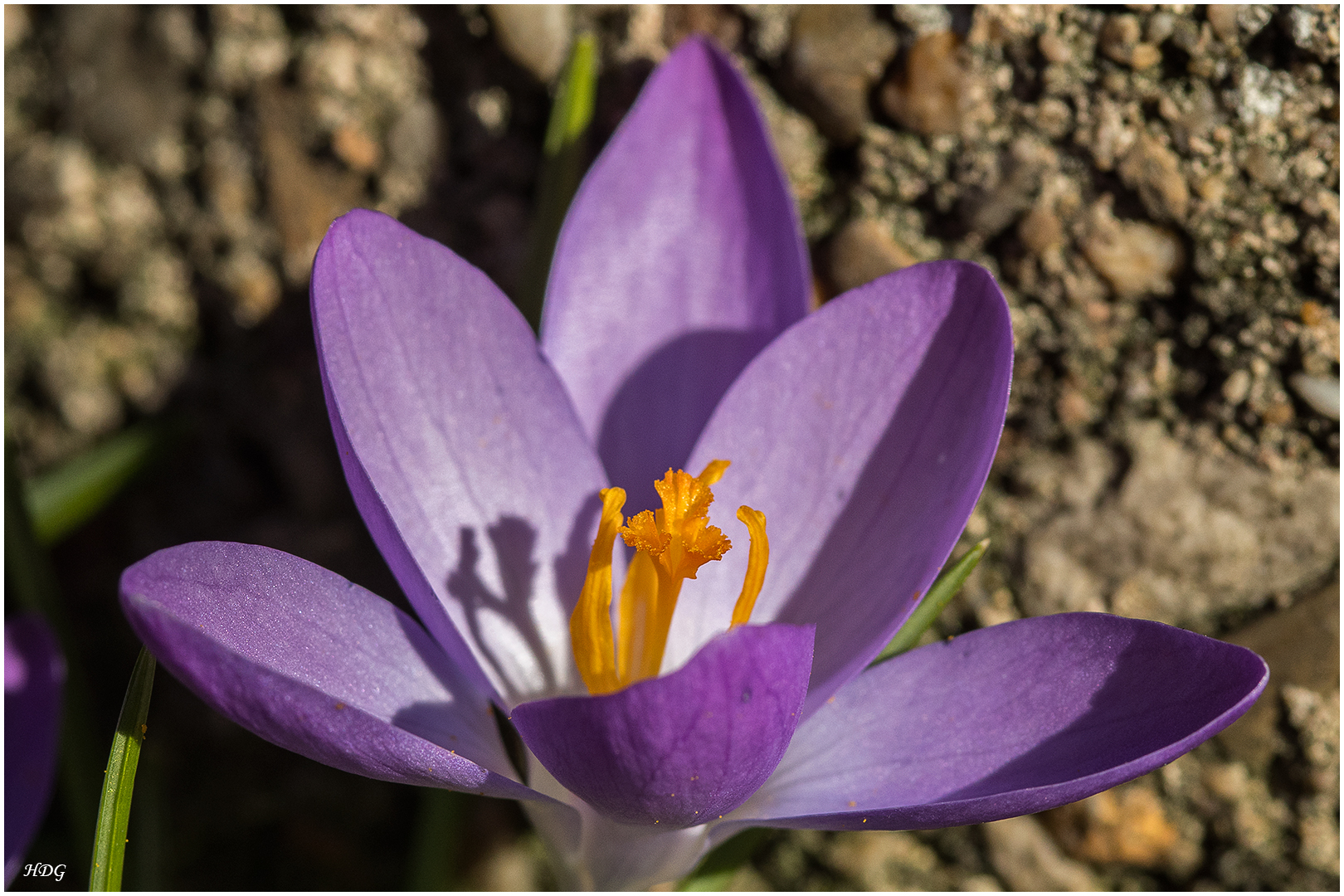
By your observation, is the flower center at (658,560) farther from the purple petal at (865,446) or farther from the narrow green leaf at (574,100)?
the narrow green leaf at (574,100)

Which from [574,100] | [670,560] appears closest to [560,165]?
[574,100]

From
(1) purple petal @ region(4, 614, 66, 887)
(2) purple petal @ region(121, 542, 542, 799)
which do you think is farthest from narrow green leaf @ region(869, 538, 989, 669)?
(1) purple petal @ region(4, 614, 66, 887)

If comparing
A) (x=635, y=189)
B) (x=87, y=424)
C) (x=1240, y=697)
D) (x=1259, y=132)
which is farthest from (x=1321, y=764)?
(x=87, y=424)

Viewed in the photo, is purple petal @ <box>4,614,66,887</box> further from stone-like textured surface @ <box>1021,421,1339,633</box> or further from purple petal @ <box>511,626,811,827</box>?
stone-like textured surface @ <box>1021,421,1339,633</box>

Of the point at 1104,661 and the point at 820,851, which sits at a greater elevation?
the point at 1104,661

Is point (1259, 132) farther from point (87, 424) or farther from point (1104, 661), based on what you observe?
point (87, 424)

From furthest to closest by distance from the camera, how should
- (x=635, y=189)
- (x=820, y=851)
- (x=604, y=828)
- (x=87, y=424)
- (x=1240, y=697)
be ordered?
(x=87, y=424)
(x=820, y=851)
(x=635, y=189)
(x=604, y=828)
(x=1240, y=697)

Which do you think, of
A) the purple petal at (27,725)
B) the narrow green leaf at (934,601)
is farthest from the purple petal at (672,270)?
the purple petal at (27,725)
